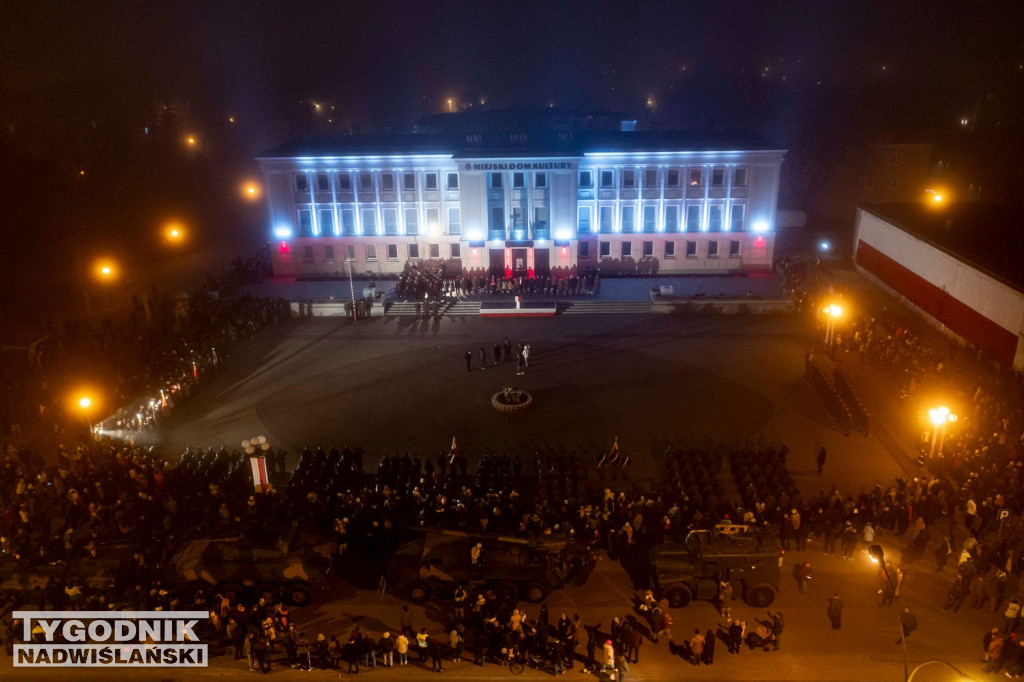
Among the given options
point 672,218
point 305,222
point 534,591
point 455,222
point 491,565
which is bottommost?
point 534,591

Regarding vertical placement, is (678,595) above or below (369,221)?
below

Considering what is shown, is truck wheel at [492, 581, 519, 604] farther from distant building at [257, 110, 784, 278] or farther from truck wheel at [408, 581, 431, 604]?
distant building at [257, 110, 784, 278]

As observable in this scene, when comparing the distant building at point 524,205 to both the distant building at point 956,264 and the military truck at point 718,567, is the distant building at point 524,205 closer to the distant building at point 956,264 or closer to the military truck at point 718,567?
the distant building at point 956,264

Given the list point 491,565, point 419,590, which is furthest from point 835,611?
point 419,590

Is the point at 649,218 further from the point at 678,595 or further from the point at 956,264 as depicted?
the point at 678,595

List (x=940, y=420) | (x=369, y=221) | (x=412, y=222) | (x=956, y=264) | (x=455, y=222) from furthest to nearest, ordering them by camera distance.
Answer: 1. (x=369, y=221)
2. (x=412, y=222)
3. (x=455, y=222)
4. (x=956, y=264)
5. (x=940, y=420)

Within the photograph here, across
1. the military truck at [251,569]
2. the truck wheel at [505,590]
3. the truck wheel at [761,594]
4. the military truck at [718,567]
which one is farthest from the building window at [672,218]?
the military truck at [251,569]

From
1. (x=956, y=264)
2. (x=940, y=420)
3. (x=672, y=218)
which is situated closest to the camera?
(x=940, y=420)

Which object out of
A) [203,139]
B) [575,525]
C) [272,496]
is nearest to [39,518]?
[272,496]

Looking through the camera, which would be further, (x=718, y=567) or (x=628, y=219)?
(x=628, y=219)
